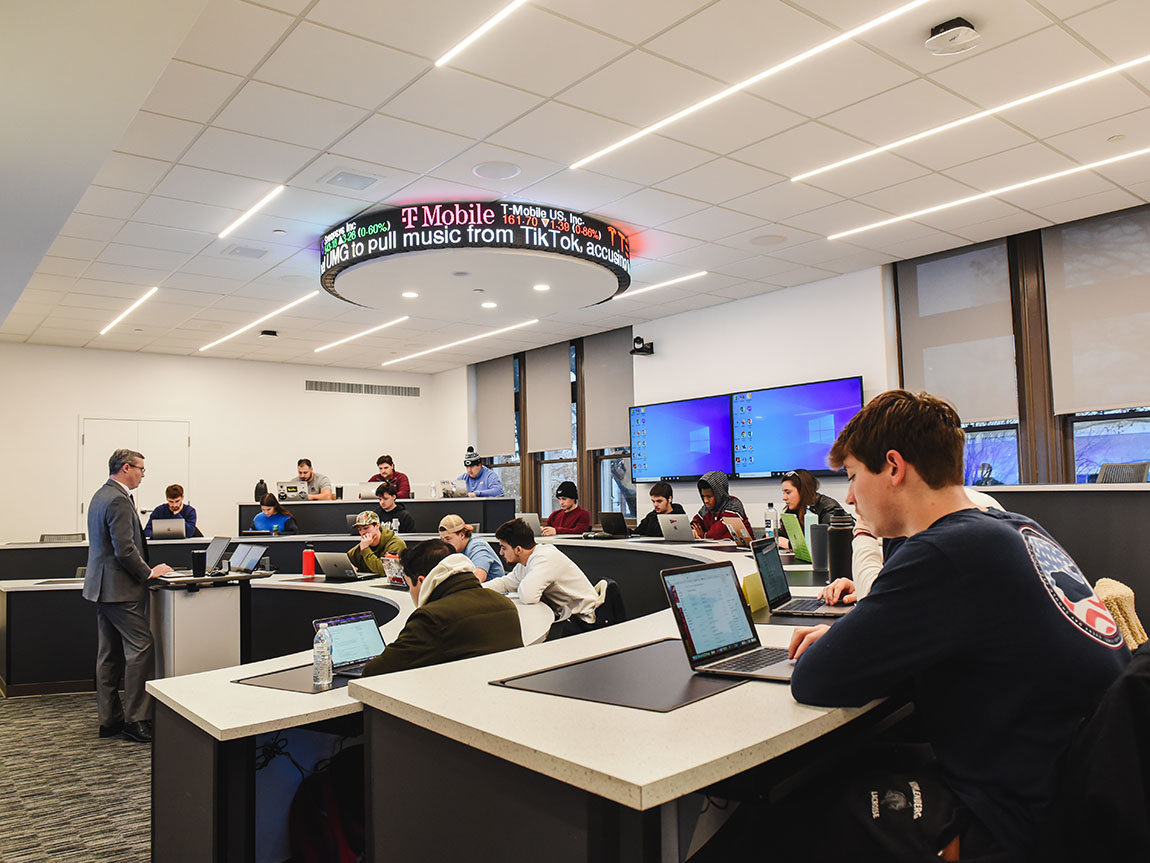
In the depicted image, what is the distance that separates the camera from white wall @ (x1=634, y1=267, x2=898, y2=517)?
743 centimetres

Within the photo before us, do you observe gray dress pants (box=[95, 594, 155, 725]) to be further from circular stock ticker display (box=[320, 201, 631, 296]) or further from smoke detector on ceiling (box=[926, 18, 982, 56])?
smoke detector on ceiling (box=[926, 18, 982, 56])

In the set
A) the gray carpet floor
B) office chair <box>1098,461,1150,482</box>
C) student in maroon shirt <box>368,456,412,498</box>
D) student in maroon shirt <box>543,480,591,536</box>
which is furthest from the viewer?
student in maroon shirt <box>368,456,412,498</box>

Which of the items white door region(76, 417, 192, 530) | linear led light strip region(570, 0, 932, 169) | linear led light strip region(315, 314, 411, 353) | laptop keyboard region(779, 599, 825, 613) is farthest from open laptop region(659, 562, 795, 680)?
white door region(76, 417, 192, 530)

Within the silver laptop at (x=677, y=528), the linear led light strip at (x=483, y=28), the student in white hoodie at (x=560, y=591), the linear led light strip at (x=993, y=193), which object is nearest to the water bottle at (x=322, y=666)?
the student in white hoodie at (x=560, y=591)

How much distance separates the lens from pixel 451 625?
245 cm

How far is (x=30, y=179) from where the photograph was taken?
3943 millimetres

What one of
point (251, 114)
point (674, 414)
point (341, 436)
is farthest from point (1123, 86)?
point (341, 436)

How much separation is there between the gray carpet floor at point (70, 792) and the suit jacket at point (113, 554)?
2.82 feet

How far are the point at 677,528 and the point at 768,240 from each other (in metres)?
2.47

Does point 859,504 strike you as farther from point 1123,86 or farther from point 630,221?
point 630,221

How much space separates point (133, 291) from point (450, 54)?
538cm

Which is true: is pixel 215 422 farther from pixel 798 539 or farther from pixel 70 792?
pixel 798 539

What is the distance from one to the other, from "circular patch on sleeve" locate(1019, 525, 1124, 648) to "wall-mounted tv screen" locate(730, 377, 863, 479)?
606 centimetres

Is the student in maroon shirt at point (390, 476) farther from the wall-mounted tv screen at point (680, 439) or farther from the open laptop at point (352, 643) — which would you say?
the open laptop at point (352, 643)
